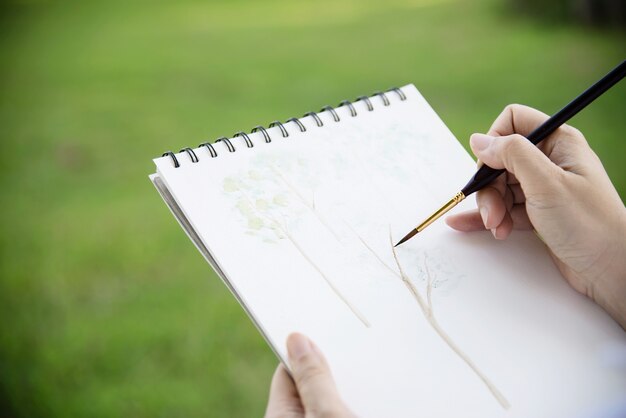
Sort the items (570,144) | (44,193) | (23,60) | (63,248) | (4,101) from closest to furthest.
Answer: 1. (570,144)
2. (63,248)
3. (44,193)
4. (4,101)
5. (23,60)

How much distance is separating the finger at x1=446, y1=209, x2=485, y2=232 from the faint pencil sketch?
0.54 ft

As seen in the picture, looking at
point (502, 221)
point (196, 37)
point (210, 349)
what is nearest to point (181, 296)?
point (210, 349)

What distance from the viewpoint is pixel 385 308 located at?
0.68 m

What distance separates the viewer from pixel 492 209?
2.50 feet

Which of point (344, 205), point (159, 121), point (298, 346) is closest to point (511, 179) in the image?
point (344, 205)

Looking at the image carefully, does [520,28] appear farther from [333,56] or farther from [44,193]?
[44,193]

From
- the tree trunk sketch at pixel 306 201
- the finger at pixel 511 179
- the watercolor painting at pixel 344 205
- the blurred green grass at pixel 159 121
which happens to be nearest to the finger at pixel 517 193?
the finger at pixel 511 179

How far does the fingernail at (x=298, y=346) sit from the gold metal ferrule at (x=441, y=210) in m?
0.21

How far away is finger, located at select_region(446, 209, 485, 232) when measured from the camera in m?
0.79

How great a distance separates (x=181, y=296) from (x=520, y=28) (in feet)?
7.07

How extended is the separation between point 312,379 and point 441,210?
0.90ft

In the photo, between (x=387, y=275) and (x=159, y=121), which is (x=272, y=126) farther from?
(x=159, y=121)

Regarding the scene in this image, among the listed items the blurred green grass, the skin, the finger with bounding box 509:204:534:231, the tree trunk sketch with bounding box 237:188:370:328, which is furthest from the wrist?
the blurred green grass

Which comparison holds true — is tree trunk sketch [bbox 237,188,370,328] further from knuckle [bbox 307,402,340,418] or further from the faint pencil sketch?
knuckle [bbox 307,402,340,418]
